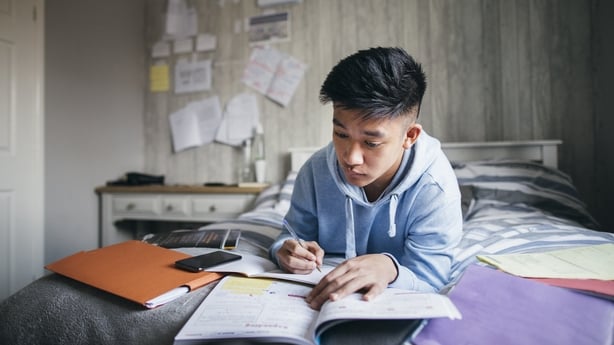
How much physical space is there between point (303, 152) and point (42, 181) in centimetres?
138

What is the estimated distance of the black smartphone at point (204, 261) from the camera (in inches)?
29.3

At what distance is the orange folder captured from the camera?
654mm

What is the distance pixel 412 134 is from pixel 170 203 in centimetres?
174

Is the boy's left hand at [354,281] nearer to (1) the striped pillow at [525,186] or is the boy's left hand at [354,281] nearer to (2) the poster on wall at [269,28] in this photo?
(1) the striped pillow at [525,186]

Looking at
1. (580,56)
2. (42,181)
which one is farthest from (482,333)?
(42,181)

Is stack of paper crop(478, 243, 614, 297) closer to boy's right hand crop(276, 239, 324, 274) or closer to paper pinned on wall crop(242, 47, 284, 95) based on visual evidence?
boy's right hand crop(276, 239, 324, 274)

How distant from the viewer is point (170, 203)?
214cm

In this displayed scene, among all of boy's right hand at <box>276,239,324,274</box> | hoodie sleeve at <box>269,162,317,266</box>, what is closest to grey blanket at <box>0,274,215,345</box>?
boy's right hand at <box>276,239,324,274</box>

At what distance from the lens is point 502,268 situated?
75 centimetres

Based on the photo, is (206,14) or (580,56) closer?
(580,56)

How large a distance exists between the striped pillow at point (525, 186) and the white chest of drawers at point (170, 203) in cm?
110

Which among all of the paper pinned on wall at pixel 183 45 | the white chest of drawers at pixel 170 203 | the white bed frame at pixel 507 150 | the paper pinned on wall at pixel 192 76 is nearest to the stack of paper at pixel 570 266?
the white bed frame at pixel 507 150

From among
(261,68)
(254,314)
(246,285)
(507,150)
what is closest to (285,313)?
(254,314)

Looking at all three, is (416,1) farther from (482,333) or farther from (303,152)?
(482,333)
